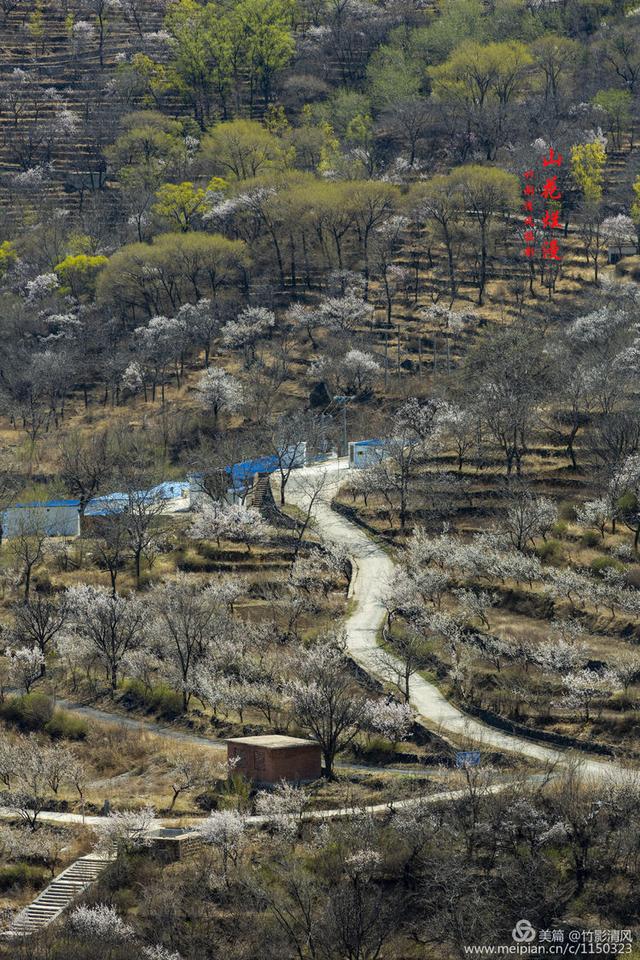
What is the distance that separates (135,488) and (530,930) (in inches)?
1761

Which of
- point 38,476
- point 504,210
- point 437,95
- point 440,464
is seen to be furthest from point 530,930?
point 437,95

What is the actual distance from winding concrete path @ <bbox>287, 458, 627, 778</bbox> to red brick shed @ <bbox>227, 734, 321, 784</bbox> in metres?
5.01

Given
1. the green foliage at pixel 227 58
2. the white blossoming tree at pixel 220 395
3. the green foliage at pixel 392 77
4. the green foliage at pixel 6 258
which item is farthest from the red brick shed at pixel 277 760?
the green foliage at pixel 227 58

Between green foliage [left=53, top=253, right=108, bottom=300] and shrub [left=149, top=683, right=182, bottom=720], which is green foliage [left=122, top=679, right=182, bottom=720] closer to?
shrub [left=149, top=683, right=182, bottom=720]

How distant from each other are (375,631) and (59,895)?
73.4 ft

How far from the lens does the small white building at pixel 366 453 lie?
88.7 m

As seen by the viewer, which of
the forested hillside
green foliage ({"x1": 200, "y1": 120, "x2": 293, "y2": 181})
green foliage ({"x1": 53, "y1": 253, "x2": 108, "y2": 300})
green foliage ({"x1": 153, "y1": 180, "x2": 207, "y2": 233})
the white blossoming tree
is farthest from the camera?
green foliage ({"x1": 200, "y1": 120, "x2": 293, "y2": 181})

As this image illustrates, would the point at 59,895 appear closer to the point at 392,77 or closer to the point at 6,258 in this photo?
the point at 6,258

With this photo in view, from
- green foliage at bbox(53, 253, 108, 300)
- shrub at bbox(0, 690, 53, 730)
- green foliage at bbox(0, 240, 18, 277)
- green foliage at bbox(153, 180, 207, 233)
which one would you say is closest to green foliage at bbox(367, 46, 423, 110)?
green foliage at bbox(153, 180, 207, 233)

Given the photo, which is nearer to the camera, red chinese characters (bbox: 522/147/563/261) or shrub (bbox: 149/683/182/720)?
shrub (bbox: 149/683/182/720)

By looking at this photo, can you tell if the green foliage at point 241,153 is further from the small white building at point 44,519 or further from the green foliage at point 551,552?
the green foliage at point 551,552

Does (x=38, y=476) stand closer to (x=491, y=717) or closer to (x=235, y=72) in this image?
(x=491, y=717)

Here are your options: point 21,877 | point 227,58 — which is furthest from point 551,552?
point 227,58

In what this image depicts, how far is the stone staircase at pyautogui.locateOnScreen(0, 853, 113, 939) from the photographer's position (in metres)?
50.6
